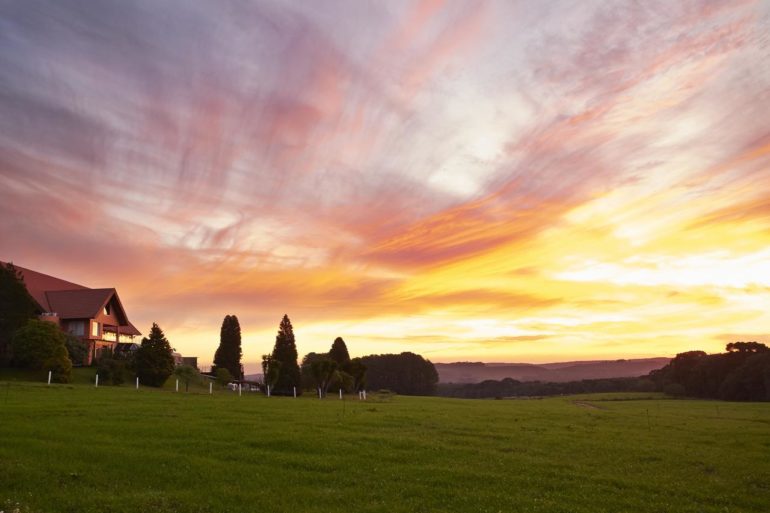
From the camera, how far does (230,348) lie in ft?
320

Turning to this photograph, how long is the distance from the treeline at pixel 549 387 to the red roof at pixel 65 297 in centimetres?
9509

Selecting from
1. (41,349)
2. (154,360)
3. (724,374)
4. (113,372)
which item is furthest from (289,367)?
(724,374)

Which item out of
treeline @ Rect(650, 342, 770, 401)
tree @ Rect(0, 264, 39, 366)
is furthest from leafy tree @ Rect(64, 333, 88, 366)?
treeline @ Rect(650, 342, 770, 401)

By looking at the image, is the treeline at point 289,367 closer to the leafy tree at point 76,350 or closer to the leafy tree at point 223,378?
the leafy tree at point 223,378

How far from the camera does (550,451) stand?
26.7 m

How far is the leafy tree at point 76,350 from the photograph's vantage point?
72.8 meters

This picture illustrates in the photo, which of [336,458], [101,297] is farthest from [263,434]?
[101,297]

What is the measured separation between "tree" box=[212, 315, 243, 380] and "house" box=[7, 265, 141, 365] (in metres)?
16.2

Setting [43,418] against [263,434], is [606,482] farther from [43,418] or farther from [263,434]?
[43,418]

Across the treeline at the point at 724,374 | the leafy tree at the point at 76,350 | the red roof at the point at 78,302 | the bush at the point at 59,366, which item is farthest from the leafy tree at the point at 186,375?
the treeline at the point at 724,374

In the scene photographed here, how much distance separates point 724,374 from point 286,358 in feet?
314

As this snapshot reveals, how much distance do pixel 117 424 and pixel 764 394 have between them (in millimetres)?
123846

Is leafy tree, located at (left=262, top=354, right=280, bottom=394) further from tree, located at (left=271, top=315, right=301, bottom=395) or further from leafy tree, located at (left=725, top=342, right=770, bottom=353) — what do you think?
leafy tree, located at (left=725, top=342, right=770, bottom=353)

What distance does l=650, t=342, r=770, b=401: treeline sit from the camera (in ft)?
373
